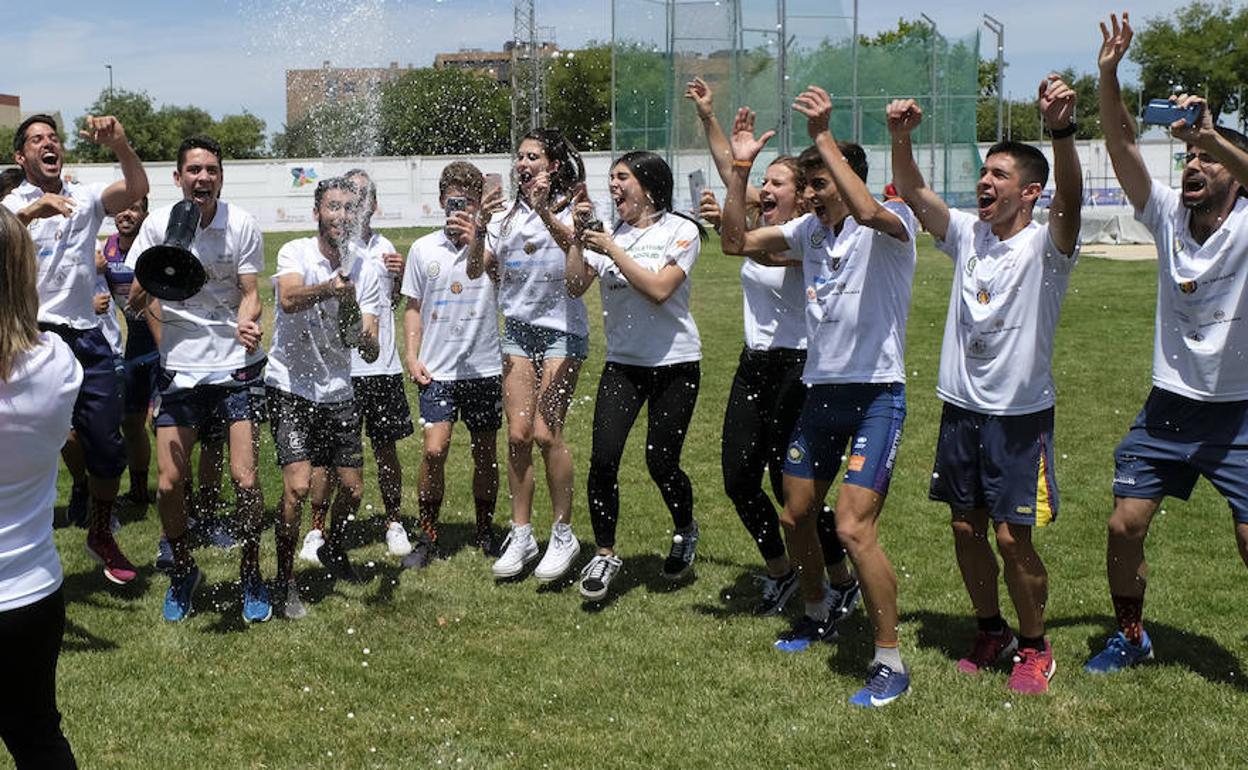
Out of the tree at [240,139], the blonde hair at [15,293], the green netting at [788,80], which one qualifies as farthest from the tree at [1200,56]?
the blonde hair at [15,293]

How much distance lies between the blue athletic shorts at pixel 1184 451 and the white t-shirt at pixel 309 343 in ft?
11.2

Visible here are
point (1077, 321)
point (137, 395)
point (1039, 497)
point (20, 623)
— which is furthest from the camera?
point (1077, 321)

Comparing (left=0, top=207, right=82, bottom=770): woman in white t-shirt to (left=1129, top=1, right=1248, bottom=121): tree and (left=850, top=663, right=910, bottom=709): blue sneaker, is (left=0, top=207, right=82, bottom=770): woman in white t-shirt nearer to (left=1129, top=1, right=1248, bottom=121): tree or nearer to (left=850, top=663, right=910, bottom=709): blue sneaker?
(left=850, top=663, right=910, bottom=709): blue sneaker

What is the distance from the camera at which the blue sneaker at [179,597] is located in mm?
5590

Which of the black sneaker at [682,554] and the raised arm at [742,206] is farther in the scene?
the black sneaker at [682,554]

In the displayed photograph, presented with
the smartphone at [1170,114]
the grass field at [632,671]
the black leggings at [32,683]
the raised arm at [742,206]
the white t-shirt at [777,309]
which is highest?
the smartphone at [1170,114]

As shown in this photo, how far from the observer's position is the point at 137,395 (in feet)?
24.0

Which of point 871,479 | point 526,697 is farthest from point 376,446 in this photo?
point 871,479

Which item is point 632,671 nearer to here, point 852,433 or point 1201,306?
point 852,433

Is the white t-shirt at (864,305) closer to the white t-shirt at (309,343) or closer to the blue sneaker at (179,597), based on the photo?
the white t-shirt at (309,343)

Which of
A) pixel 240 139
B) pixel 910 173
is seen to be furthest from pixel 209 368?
pixel 240 139

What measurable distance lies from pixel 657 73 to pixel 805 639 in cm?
2287

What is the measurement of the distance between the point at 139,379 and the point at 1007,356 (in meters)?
5.11

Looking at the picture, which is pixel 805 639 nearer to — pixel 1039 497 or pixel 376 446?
pixel 1039 497
